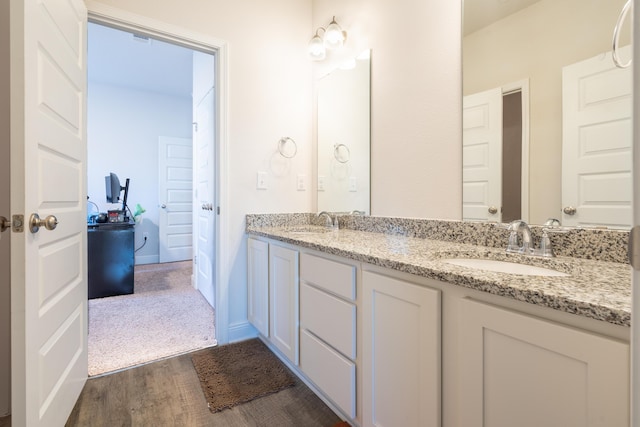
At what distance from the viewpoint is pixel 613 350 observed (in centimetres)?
57

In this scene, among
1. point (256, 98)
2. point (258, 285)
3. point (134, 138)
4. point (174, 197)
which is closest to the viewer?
point (258, 285)

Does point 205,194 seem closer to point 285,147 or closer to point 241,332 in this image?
point 285,147

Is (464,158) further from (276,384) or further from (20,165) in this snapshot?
(20,165)

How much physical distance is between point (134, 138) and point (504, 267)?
5.16m

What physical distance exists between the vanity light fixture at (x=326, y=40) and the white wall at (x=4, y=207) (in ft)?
5.43

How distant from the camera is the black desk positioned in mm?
3033

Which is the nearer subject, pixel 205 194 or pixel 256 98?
pixel 256 98

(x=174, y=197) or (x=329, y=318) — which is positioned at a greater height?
(x=174, y=197)

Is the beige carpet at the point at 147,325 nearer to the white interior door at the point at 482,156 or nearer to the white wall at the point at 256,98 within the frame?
the white wall at the point at 256,98

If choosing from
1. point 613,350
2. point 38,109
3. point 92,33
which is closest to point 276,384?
point 613,350

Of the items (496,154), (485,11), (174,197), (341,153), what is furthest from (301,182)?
(174,197)

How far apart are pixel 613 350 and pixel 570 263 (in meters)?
0.51

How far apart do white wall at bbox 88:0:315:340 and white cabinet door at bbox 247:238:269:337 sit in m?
0.10

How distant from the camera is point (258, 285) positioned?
199 cm
